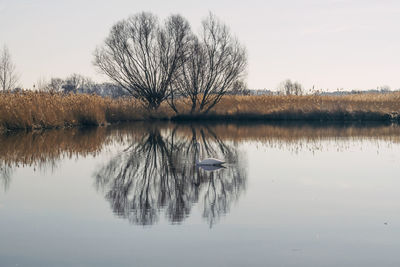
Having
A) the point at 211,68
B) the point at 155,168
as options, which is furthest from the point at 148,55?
the point at 155,168

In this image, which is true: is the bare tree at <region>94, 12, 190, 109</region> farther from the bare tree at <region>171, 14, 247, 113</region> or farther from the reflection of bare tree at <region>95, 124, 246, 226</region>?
the reflection of bare tree at <region>95, 124, 246, 226</region>

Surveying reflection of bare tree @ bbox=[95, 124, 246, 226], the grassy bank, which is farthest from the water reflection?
the grassy bank

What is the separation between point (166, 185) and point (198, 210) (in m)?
2.03

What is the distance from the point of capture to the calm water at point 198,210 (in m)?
5.09

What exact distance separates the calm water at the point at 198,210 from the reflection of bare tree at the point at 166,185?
0.07ft

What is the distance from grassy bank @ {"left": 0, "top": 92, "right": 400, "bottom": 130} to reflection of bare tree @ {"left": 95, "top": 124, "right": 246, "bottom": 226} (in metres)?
8.69

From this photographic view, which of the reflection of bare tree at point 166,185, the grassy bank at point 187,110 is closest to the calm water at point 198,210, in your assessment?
the reflection of bare tree at point 166,185

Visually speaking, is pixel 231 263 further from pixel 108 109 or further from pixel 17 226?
pixel 108 109

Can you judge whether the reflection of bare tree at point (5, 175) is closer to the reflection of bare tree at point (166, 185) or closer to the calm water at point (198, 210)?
the calm water at point (198, 210)

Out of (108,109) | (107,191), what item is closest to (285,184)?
(107,191)

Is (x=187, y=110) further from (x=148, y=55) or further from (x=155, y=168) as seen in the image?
(x=155, y=168)

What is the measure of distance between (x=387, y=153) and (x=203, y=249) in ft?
32.3

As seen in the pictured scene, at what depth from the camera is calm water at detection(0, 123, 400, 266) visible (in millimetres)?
5090

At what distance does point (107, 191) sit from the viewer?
27.6 ft
